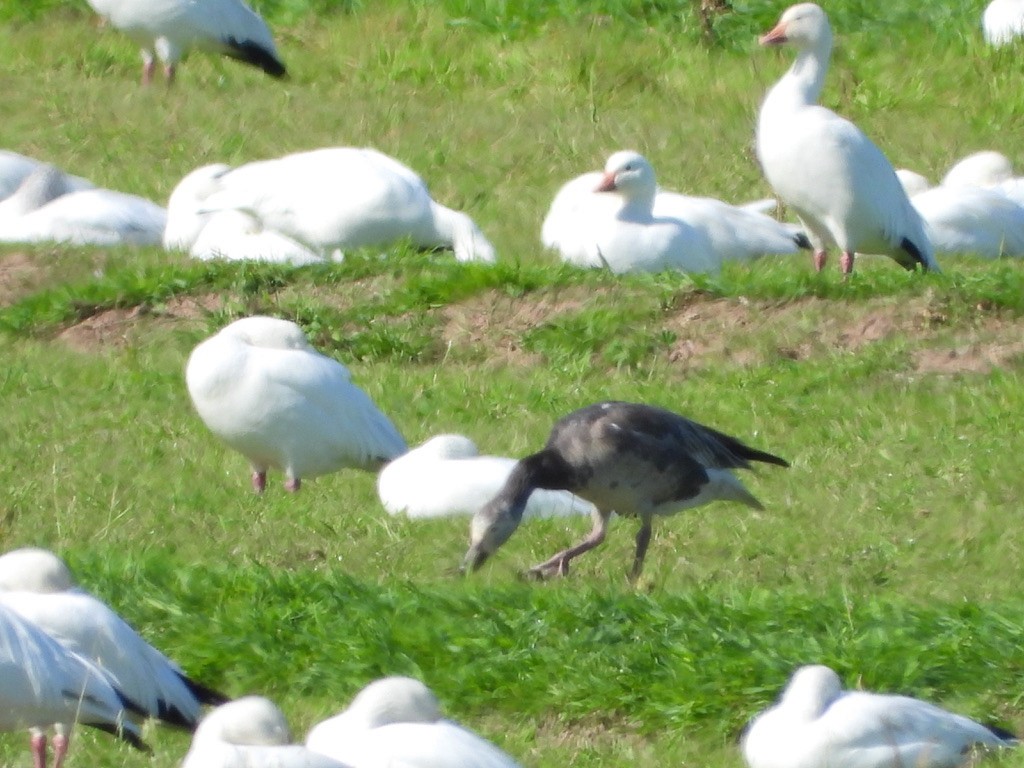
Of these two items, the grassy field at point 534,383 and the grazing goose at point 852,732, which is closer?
the grazing goose at point 852,732

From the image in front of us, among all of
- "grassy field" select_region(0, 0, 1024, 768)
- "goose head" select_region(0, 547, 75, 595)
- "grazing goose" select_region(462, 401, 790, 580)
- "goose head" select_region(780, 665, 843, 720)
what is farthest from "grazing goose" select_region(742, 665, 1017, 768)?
"grazing goose" select_region(462, 401, 790, 580)

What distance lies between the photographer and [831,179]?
1109 cm

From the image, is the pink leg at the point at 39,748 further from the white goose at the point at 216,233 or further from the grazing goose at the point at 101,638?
the white goose at the point at 216,233

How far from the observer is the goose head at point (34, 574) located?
17.2ft

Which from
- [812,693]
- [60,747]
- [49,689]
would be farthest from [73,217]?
[812,693]

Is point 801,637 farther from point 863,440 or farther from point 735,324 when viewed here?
point 735,324

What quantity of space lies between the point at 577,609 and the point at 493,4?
10877mm

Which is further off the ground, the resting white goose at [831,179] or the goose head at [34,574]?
the goose head at [34,574]

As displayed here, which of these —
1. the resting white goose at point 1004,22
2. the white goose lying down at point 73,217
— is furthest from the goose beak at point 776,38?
the resting white goose at point 1004,22

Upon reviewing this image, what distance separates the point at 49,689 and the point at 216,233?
22.9ft

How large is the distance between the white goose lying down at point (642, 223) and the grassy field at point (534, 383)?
0.33 m

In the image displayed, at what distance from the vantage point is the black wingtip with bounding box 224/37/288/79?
15641 mm

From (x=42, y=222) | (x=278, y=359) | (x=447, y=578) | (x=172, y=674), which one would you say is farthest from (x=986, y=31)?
(x=172, y=674)

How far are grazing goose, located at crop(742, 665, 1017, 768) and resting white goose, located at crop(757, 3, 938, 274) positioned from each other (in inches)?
242
